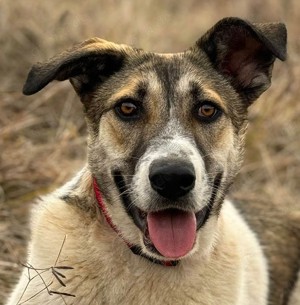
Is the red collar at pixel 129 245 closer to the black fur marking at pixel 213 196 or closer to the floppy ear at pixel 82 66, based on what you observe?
the black fur marking at pixel 213 196

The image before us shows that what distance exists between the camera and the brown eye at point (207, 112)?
13.4 feet

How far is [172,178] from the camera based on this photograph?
368 centimetres

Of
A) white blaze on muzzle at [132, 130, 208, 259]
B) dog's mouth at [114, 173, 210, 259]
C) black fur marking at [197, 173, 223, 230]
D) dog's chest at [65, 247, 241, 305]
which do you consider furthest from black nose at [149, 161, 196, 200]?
dog's chest at [65, 247, 241, 305]

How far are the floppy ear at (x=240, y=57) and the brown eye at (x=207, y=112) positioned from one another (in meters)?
0.39

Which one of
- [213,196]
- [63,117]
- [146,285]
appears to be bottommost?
[63,117]

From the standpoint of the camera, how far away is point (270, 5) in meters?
12.3

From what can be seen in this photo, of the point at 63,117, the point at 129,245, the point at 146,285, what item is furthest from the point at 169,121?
the point at 63,117

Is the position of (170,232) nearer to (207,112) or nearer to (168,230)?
(168,230)

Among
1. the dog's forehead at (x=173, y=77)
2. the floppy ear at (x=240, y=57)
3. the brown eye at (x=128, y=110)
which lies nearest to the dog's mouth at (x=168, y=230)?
the brown eye at (x=128, y=110)

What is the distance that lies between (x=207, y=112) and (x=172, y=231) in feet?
2.14

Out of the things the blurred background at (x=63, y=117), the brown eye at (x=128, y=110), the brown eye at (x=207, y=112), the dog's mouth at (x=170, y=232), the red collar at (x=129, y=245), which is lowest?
the blurred background at (x=63, y=117)

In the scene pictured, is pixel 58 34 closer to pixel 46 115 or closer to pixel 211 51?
pixel 46 115

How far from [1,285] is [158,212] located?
1642 mm

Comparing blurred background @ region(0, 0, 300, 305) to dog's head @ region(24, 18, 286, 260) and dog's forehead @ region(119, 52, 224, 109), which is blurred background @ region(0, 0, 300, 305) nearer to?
dog's head @ region(24, 18, 286, 260)
